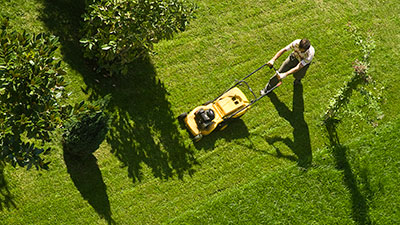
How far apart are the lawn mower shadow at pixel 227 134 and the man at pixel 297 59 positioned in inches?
40.5

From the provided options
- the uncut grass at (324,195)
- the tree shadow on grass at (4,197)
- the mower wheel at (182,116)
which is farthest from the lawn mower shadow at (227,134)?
the tree shadow on grass at (4,197)

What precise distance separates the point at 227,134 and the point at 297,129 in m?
1.80

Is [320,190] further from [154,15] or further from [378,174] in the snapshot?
[154,15]

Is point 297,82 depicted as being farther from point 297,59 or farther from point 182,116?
point 182,116

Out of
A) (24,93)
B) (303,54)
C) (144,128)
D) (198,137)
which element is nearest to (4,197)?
(24,93)

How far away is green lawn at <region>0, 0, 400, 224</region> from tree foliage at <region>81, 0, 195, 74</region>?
0.83 metres

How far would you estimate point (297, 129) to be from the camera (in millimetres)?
10305

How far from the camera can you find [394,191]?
33.2 feet

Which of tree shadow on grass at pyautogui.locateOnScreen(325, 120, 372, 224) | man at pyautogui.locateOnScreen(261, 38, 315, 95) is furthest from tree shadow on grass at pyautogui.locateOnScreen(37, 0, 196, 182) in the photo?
tree shadow on grass at pyautogui.locateOnScreen(325, 120, 372, 224)

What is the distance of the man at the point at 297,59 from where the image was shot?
902 cm

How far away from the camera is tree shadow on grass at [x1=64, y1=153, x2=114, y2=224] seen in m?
8.88

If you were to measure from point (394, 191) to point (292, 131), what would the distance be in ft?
9.36

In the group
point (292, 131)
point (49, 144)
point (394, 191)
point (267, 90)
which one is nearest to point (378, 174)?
point (394, 191)

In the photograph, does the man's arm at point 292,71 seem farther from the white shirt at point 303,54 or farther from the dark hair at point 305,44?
the dark hair at point 305,44
